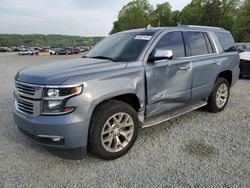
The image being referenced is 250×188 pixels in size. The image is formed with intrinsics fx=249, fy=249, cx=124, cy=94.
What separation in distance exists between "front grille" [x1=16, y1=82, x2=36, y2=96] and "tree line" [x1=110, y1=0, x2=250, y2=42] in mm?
30114

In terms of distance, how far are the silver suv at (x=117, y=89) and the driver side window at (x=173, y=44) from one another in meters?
0.02

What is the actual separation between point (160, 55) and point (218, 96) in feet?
7.88

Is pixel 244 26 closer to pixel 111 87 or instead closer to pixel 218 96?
pixel 218 96

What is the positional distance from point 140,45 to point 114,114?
127 cm

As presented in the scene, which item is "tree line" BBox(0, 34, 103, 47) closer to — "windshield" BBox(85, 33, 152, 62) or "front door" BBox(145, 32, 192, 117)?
"windshield" BBox(85, 33, 152, 62)

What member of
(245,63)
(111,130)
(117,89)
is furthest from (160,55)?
(245,63)

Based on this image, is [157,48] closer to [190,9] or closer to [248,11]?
[248,11]

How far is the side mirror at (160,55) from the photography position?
3.67 metres

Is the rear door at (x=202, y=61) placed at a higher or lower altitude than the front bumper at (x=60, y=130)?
higher

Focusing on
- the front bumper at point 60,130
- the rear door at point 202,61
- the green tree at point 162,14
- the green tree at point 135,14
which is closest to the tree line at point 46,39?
the green tree at point 135,14

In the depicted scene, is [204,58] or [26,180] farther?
[204,58]

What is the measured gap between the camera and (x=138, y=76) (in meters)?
3.62

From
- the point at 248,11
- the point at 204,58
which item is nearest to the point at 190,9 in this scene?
the point at 248,11

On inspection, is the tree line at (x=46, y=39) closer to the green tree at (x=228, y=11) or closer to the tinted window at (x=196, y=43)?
the green tree at (x=228, y=11)
